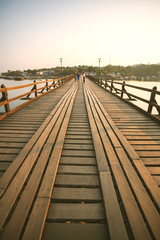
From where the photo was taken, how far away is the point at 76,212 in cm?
152

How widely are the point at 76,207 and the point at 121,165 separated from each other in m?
1.06

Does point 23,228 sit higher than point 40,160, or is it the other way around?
point 40,160

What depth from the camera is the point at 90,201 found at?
1664 millimetres

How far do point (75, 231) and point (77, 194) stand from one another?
424 millimetres

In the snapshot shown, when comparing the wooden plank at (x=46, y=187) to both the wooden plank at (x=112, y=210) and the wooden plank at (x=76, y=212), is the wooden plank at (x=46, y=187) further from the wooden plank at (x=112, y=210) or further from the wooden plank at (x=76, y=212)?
the wooden plank at (x=112, y=210)


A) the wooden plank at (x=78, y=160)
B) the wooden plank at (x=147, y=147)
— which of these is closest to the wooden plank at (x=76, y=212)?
the wooden plank at (x=78, y=160)

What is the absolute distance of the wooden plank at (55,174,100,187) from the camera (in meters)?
1.89

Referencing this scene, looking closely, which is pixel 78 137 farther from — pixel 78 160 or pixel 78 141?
pixel 78 160

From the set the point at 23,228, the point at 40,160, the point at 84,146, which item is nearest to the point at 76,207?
the point at 23,228

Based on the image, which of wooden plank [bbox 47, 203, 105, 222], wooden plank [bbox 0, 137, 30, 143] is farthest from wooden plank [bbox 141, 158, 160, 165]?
wooden plank [bbox 0, 137, 30, 143]

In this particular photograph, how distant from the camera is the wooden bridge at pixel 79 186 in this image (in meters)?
1.36

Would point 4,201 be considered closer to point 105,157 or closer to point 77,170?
point 77,170

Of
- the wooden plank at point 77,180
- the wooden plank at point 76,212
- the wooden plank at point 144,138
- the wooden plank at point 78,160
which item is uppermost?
the wooden plank at point 144,138

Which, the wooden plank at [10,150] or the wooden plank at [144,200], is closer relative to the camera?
the wooden plank at [144,200]
